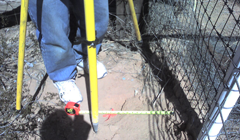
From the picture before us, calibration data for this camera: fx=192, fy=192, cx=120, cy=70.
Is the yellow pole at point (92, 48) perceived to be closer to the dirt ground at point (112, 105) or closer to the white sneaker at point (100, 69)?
the dirt ground at point (112, 105)

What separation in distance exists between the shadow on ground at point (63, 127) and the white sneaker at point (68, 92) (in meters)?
0.14

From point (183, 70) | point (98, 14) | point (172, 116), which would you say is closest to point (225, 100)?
point (172, 116)

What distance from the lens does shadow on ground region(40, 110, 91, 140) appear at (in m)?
1.60

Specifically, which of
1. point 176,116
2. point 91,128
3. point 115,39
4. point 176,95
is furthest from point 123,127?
point 115,39

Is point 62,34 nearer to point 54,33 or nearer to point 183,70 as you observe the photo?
point 54,33

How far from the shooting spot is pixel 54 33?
148 cm

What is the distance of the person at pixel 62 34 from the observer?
1401 millimetres

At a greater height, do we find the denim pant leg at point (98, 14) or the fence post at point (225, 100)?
the denim pant leg at point (98, 14)

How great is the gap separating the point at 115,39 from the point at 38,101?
130 centimetres

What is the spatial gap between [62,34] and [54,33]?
0.23ft

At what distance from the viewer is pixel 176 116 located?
161cm

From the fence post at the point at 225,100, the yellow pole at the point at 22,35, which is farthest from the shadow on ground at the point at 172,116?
the yellow pole at the point at 22,35

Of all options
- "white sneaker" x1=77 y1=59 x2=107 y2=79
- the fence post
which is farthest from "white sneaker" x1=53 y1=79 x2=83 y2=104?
the fence post

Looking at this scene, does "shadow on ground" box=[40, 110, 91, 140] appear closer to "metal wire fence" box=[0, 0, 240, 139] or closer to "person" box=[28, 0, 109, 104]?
"person" box=[28, 0, 109, 104]
